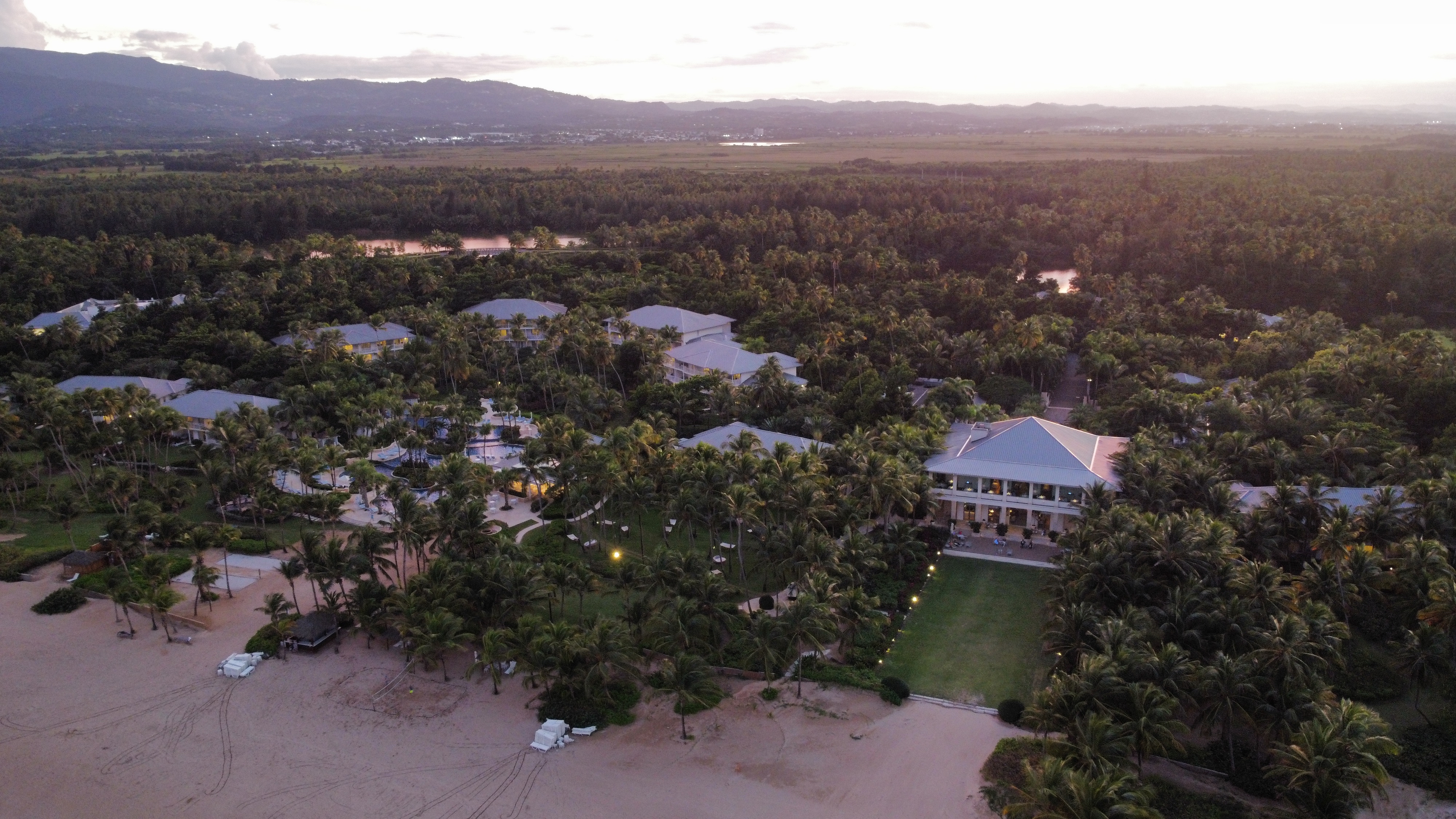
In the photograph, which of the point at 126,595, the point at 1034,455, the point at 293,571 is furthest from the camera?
the point at 1034,455

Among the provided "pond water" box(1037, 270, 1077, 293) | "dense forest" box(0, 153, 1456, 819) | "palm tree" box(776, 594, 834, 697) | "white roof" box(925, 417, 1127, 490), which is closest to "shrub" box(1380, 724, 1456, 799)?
"dense forest" box(0, 153, 1456, 819)

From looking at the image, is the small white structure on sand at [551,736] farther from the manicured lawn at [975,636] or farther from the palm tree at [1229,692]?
the palm tree at [1229,692]

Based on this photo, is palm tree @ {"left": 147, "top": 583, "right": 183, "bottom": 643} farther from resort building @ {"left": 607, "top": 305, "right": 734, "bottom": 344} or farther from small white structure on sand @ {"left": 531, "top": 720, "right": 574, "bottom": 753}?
resort building @ {"left": 607, "top": 305, "right": 734, "bottom": 344}

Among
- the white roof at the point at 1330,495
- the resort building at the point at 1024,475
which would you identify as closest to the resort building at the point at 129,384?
the resort building at the point at 1024,475

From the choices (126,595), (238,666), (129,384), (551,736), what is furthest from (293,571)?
(129,384)

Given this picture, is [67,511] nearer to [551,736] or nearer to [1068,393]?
[551,736]

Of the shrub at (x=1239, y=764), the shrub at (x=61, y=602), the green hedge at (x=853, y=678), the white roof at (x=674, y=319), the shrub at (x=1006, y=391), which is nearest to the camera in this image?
the shrub at (x=1239, y=764)
